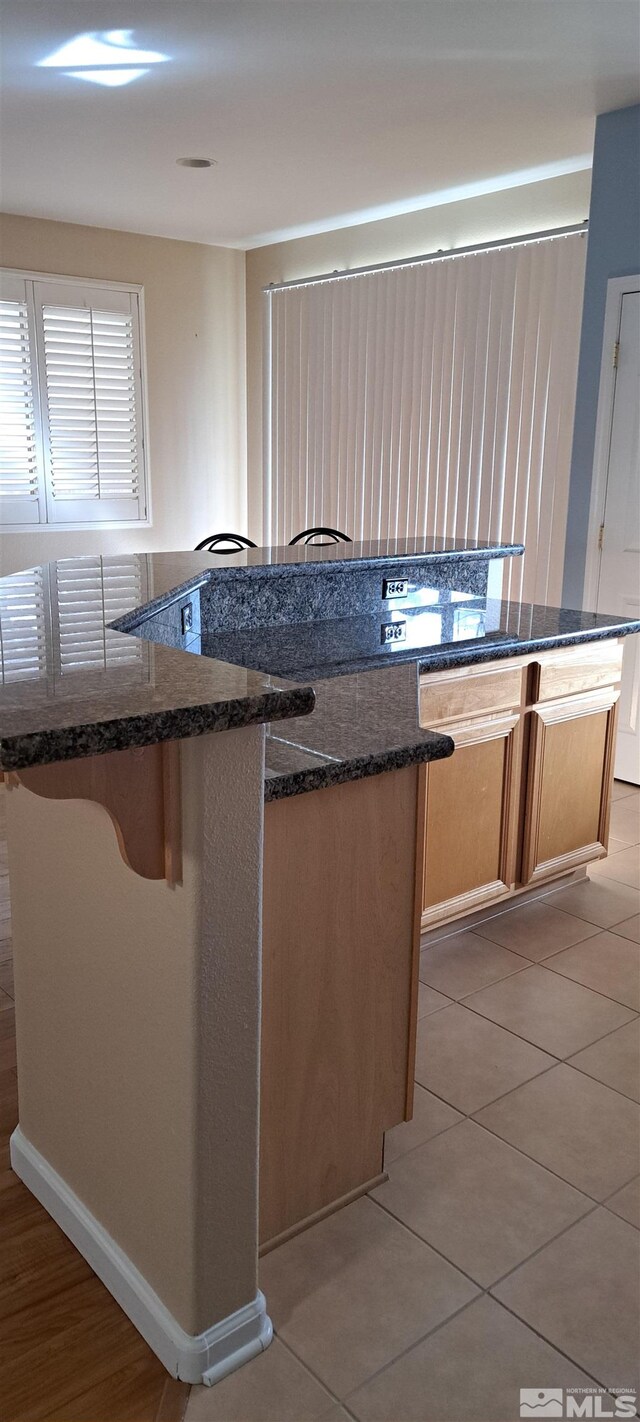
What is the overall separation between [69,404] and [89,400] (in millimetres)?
133

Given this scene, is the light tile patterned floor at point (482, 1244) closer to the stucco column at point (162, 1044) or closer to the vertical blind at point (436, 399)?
the stucco column at point (162, 1044)

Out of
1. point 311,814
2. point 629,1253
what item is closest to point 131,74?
point 311,814

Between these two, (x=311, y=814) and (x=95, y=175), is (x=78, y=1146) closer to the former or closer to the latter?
(x=311, y=814)

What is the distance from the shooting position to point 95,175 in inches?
188

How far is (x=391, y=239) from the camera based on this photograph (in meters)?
5.63

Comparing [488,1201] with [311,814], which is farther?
[488,1201]

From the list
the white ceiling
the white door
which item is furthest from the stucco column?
the white door

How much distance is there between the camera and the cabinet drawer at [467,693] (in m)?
2.68

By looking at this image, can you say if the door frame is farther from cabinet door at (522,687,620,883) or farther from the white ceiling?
cabinet door at (522,687,620,883)

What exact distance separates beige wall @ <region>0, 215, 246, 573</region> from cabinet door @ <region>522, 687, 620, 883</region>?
388cm

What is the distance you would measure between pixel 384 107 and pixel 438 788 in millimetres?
2606

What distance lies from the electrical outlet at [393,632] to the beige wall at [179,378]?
135 inches

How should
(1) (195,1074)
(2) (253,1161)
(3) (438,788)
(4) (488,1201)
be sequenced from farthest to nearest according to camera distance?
(3) (438,788) < (4) (488,1201) < (2) (253,1161) < (1) (195,1074)

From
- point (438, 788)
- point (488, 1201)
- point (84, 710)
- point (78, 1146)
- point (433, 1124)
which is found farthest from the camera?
point (438, 788)
